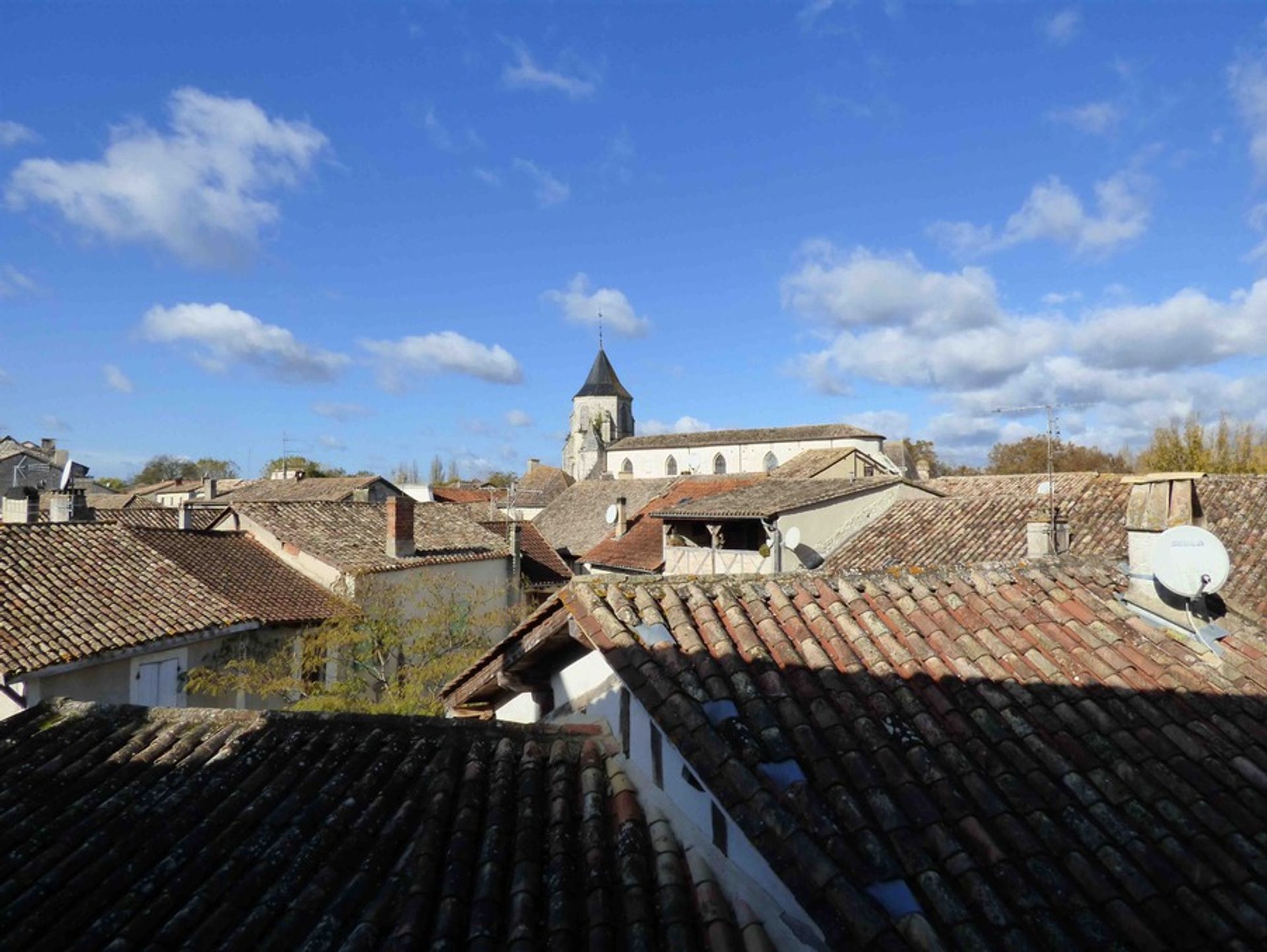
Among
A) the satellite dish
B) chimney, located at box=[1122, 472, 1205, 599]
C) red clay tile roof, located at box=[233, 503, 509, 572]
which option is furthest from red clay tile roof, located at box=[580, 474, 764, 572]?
the satellite dish

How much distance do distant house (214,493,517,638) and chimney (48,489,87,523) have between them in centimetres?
413

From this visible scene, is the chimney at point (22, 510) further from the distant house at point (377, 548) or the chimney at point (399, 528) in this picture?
the chimney at point (399, 528)

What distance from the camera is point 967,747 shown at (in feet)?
13.0

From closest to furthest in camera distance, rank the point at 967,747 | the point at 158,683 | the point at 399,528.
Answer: the point at 967,747, the point at 158,683, the point at 399,528

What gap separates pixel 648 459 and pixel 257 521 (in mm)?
58529

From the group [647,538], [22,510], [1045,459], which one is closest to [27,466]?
[22,510]

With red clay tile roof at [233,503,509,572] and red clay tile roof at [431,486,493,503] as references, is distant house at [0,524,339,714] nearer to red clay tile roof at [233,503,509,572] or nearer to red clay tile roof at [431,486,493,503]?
red clay tile roof at [233,503,509,572]

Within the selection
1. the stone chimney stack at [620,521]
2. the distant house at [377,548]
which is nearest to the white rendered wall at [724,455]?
the stone chimney stack at [620,521]

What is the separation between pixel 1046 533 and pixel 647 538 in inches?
686

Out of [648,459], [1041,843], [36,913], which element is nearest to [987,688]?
[1041,843]

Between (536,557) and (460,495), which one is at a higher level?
(460,495)

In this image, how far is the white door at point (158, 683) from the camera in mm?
14031

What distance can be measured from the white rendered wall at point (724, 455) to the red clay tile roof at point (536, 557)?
1319 inches

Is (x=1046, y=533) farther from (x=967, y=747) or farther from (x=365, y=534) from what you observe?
(x=365, y=534)
